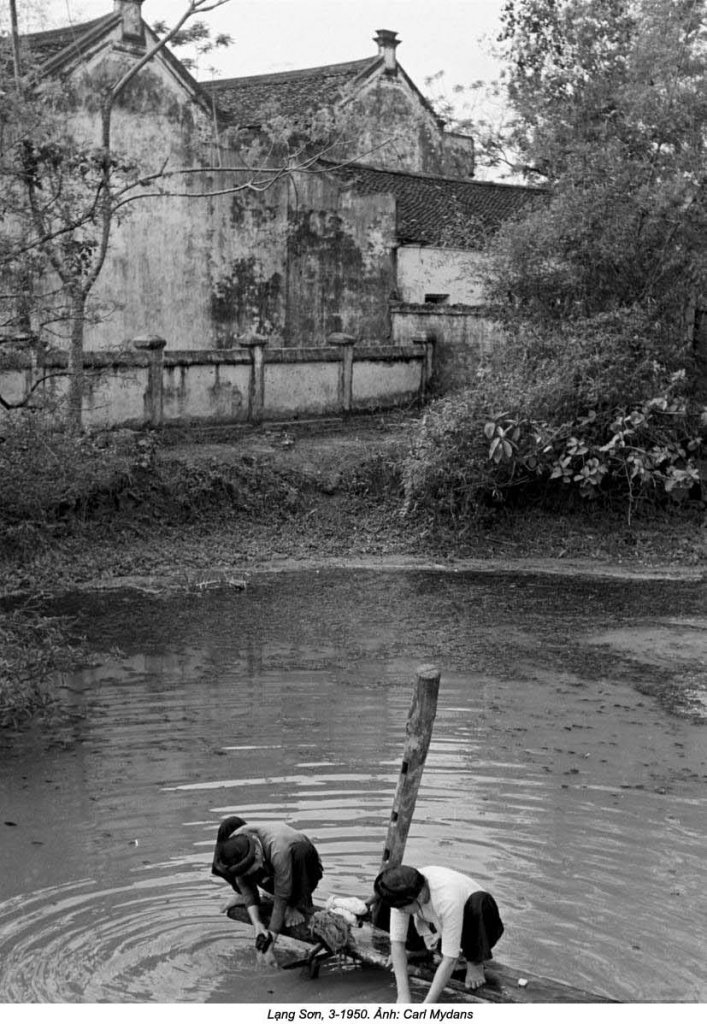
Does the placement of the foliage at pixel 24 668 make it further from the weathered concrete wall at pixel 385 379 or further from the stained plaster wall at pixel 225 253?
the stained plaster wall at pixel 225 253

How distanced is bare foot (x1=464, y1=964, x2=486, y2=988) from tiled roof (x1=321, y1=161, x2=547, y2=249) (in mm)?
20912

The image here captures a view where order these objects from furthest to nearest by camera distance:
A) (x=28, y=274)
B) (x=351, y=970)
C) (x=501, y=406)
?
(x=501, y=406)
(x=28, y=274)
(x=351, y=970)

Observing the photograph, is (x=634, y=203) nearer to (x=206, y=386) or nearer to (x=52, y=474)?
(x=206, y=386)

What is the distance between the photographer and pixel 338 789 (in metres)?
9.53

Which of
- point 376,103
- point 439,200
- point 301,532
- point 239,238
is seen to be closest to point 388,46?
point 376,103

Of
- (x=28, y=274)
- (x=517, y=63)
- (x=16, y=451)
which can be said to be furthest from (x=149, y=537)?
(x=517, y=63)

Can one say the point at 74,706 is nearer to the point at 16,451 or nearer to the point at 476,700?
the point at 476,700

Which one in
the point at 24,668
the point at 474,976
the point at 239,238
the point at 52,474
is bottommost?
the point at 474,976

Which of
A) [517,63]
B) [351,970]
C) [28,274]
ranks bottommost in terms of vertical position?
[351,970]

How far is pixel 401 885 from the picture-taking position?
6465 millimetres

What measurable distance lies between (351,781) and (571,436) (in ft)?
35.1

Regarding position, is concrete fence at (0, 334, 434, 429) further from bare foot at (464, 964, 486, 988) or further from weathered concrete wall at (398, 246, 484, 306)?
bare foot at (464, 964, 486, 988)

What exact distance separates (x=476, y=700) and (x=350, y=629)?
107 inches

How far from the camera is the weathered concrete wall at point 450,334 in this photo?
84.9 ft
